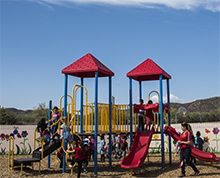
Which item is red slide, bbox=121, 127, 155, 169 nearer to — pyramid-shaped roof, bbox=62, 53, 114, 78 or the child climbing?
pyramid-shaped roof, bbox=62, 53, 114, 78

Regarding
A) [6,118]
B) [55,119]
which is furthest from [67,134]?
[6,118]

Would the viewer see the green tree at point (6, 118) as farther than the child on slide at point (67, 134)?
Yes

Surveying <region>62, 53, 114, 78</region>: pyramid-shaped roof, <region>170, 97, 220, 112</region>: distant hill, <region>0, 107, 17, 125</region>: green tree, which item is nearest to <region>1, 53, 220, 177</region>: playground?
<region>62, 53, 114, 78</region>: pyramid-shaped roof

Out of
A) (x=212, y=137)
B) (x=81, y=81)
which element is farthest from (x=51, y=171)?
(x=212, y=137)

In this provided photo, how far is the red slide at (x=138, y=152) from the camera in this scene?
8.91 metres

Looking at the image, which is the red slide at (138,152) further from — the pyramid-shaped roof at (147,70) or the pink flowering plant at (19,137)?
the pink flowering plant at (19,137)

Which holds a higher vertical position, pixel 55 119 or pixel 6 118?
pixel 6 118

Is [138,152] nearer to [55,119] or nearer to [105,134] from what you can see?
[105,134]

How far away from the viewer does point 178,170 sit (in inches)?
389

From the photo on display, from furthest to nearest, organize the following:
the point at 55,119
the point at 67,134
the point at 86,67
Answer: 1. the point at 55,119
2. the point at 86,67
3. the point at 67,134

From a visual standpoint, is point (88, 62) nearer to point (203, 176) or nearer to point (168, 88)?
point (168, 88)

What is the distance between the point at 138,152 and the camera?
956 centimetres

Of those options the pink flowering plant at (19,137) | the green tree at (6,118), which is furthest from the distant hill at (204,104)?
the pink flowering plant at (19,137)

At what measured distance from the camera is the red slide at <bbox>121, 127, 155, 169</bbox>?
29.2 ft
